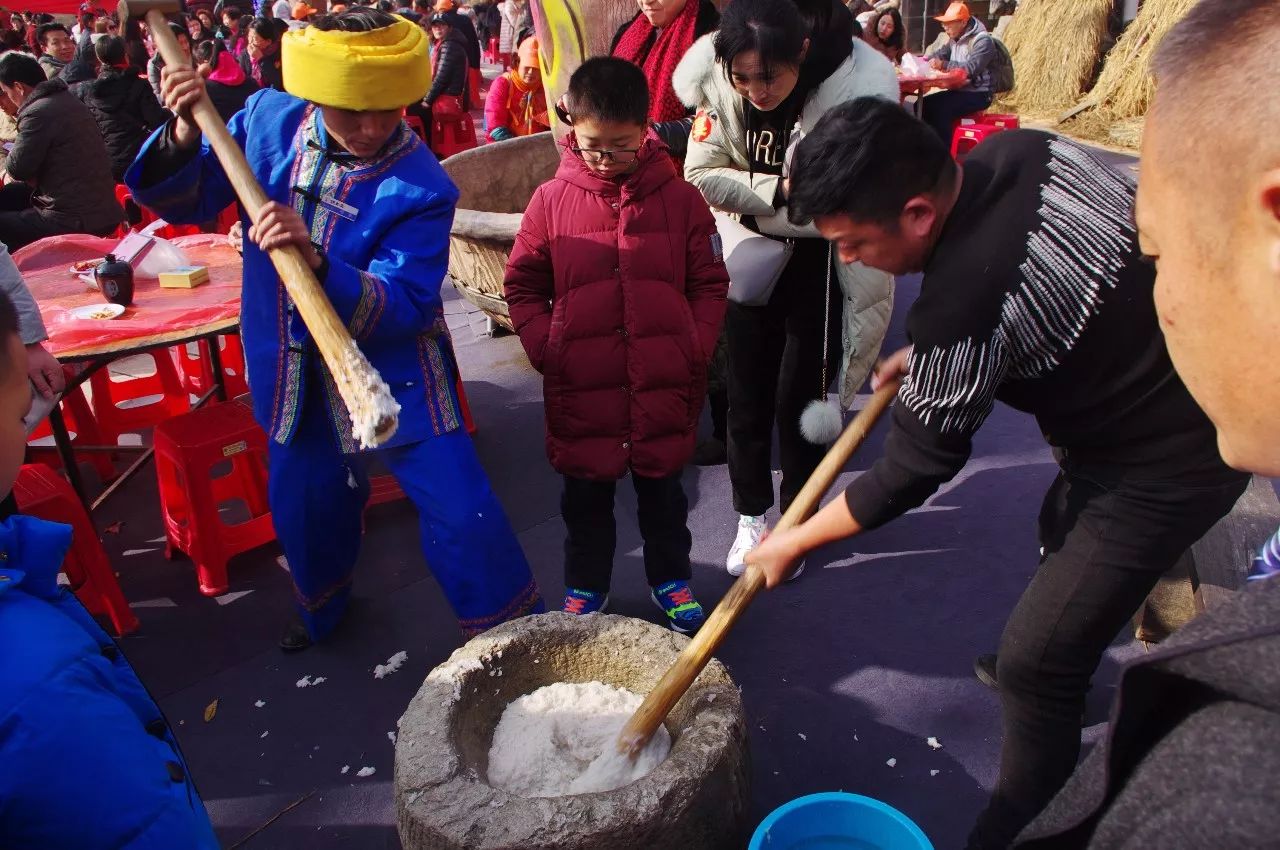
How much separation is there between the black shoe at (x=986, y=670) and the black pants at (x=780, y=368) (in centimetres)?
85

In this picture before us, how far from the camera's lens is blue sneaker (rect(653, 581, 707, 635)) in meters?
2.85

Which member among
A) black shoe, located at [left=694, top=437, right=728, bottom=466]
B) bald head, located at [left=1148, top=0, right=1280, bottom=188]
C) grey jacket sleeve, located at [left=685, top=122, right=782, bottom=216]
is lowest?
black shoe, located at [left=694, top=437, right=728, bottom=466]

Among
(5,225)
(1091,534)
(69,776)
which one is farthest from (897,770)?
(5,225)

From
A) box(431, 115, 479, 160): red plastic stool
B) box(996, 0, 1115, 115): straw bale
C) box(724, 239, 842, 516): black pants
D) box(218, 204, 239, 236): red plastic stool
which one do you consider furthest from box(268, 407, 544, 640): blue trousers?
box(996, 0, 1115, 115): straw bale

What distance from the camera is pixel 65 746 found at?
3.44 ft

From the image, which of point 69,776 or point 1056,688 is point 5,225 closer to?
point 69,776

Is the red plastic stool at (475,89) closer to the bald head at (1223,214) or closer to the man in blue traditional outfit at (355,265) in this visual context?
the man in blue traditional outfit at (355,265)

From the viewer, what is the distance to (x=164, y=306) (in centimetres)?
309

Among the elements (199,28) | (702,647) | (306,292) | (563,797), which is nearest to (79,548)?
(306,292)

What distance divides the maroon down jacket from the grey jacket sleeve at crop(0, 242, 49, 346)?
4.25ft

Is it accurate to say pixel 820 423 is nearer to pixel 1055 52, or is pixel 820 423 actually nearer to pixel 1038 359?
pixel 1038 359

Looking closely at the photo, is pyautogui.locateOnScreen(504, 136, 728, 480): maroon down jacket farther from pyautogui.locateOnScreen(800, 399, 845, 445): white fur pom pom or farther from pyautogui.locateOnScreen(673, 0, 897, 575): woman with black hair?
pyautogui.locateOnScreen(800, 399, 845, 445): white fur pom pom

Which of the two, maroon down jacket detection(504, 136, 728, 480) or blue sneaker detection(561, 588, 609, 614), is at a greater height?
maroon down jacket detection(504, 136, 728, 480)

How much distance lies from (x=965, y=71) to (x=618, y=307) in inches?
226
